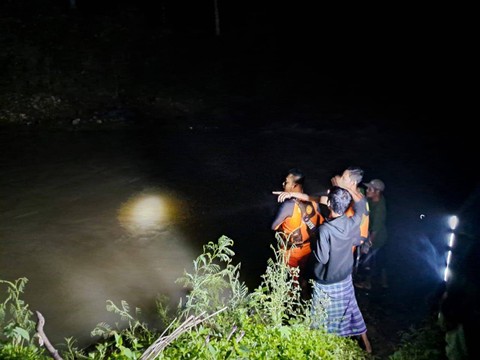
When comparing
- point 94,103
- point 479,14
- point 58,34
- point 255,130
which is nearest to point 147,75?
point 94,103

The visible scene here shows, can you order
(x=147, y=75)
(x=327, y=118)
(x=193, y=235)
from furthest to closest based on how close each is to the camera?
1. (x=147, y=75)
2. (x=327, y=118)
3. (x=193, y=235)

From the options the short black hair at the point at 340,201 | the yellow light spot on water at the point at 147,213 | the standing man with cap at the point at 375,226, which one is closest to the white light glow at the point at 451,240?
the standing man with cap at the point at 375,226

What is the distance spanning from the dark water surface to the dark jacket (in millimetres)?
2089

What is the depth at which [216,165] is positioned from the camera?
37.0ft

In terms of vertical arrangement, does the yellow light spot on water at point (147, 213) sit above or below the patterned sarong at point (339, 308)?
below

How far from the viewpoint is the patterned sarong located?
14.5ft

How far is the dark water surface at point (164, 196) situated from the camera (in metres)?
6.30

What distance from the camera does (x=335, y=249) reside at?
4297 millimetres

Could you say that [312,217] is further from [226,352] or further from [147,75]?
[147,75]

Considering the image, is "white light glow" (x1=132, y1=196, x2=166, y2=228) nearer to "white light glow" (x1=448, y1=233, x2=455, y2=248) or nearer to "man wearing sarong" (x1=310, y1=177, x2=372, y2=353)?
"man wearing sarong" (x1=310, y1=177, x2=372, y2=353)

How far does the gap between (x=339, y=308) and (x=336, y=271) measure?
18.4 inches

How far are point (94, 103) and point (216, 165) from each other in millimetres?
7514

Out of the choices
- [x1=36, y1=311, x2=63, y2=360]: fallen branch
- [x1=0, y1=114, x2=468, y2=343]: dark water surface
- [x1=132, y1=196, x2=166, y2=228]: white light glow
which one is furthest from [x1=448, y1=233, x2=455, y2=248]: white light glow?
[x1=132, y1=196, x2=166, y2=228]: white light glow

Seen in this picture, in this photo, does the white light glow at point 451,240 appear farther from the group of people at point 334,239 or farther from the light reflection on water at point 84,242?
the light reflection on water at point 84,242
